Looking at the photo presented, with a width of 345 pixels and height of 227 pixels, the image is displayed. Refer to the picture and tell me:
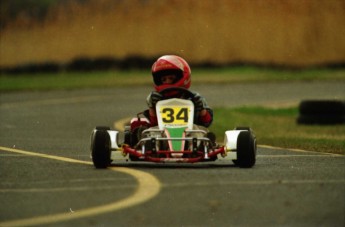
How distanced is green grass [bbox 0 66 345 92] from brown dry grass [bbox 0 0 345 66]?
1103mm

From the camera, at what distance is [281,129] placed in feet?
70.1

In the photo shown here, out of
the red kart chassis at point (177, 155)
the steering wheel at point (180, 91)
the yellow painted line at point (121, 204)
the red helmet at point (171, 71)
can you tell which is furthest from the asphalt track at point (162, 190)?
the red helmet at point (171, 71)

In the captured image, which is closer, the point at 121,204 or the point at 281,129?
the point at 121,204

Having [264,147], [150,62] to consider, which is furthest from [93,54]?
[264,147]

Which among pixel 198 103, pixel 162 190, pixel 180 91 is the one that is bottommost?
pixel 162 190

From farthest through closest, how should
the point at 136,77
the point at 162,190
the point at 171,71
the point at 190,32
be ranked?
the point at 190,32, the point at 136,77, the point at 171,71, the point at 162,190

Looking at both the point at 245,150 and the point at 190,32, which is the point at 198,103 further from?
the point at 190,32

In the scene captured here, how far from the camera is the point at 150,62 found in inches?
1823

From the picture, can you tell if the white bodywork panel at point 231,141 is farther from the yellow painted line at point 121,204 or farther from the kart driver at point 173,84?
the yellow painted line at point 121,204

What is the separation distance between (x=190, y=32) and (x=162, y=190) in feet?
129

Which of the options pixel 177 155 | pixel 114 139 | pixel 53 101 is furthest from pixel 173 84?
pixel 53 101

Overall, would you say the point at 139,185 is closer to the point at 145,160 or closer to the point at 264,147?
the point at 145,160

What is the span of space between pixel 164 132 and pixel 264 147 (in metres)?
3.70

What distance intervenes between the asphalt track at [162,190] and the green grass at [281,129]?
0.86 metres
